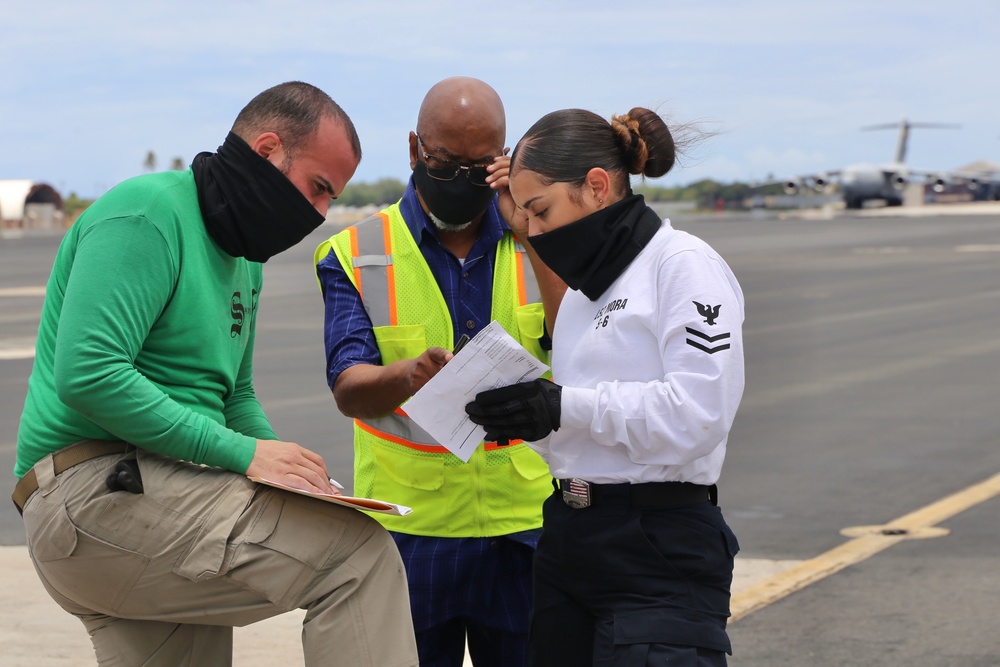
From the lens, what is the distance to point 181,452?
2.79 m

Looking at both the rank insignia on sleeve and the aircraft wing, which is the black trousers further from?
the aircraft wing

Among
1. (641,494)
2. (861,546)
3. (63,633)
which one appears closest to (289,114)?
(641,494)

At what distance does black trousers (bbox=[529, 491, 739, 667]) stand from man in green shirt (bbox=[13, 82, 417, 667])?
430mm

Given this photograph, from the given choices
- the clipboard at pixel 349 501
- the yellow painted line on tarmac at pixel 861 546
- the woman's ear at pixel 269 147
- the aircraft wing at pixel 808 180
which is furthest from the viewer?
the aircraft wing at pixel 808 180

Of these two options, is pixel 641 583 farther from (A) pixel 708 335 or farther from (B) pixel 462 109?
(B) pixel 462 109

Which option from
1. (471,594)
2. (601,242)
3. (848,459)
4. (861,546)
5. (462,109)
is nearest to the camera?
(601,242)

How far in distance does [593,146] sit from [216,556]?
129 cm

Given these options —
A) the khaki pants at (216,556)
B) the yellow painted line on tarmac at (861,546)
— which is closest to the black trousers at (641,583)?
the khaki pants at (216,556)

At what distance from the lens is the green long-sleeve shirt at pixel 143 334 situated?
2.70 meters

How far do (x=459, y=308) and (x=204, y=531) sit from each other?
3.78 feet

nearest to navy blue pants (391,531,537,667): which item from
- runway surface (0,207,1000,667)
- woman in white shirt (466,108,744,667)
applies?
woman in white shirt (466,108,744,667)

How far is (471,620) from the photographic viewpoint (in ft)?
12.1

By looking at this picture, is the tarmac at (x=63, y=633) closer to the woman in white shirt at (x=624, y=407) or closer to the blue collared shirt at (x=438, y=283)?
the blue collared shirt at (x=438, y=283)

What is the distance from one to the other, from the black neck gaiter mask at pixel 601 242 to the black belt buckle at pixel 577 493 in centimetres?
45
